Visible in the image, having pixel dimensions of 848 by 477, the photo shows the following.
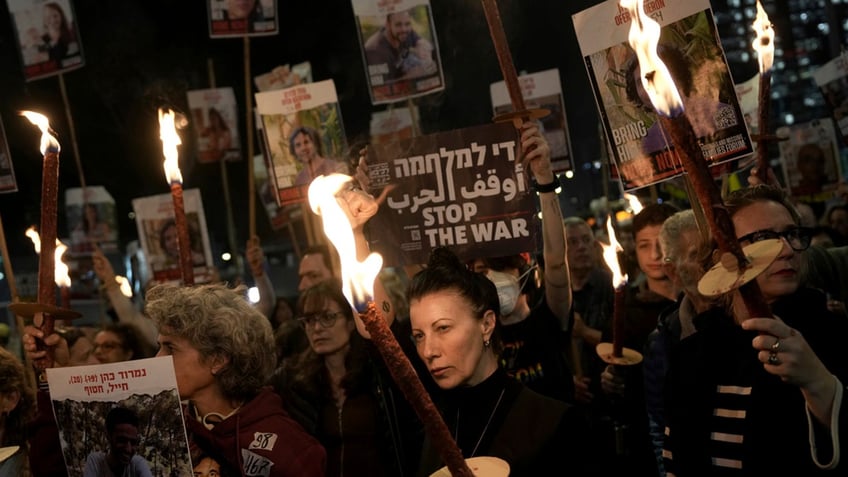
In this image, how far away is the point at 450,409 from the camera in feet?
9.65

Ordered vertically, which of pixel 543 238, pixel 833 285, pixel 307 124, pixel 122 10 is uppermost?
pixel 122 10

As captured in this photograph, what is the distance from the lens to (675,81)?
A: 387cm

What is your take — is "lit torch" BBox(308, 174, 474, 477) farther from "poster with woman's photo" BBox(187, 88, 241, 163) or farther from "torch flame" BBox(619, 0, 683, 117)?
"poster with woman's photo" BBox(187, 88, 241, 163)

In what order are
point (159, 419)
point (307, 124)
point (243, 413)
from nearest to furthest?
point (159, 419) < point (243, 413) < point (307, 124)

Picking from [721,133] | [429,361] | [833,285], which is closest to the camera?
[429,361]

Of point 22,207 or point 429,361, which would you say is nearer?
point 429,361

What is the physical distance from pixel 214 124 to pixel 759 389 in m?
9.86

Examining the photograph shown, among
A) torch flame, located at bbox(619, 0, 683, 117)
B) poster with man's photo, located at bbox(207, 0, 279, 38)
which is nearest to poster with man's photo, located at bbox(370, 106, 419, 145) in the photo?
poster with man's photo, located at bbox(207, 0, 279, 38)

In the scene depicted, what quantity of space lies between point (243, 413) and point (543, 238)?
1.73 m

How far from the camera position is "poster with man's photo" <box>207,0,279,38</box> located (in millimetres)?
8898

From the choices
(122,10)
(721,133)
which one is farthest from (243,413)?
(122,10)

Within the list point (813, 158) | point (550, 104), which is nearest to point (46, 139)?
point (550, 104)

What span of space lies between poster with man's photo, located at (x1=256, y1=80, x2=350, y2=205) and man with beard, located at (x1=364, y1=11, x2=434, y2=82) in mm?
1280

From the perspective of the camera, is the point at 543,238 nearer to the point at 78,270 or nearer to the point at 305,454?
the point at 305,454
